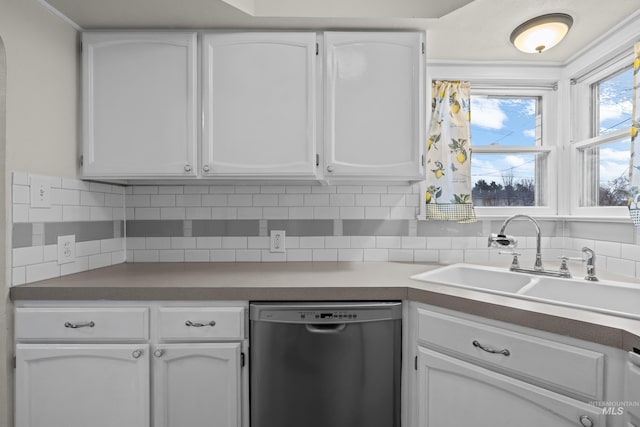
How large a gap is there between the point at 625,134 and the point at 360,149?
1.25 m

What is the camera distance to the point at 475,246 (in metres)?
2.04

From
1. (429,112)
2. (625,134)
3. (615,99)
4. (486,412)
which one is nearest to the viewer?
(486,412)

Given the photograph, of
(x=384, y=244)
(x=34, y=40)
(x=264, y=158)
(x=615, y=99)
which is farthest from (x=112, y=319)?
(x=615, y=99)

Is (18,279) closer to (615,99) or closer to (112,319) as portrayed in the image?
(112,319)

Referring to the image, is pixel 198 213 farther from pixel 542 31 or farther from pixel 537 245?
pixel 542 31

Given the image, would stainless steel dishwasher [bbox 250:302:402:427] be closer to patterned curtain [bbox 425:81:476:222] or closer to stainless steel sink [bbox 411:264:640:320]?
stainless steel sink [bbox 411:264:640:320]

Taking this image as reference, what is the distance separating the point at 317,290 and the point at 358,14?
1.31m

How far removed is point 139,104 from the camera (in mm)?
1658

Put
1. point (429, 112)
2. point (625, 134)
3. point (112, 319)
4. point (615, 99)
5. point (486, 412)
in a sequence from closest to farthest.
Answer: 1. point (486, 412)
2. point (112, 319)
3. point (625, 134)
4. point (615, 99)
5. point (429, 112)

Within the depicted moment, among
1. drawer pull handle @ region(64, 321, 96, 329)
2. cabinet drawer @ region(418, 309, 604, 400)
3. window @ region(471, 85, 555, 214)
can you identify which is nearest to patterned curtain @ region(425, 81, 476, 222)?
window @ region(471, 85, 555, 214)

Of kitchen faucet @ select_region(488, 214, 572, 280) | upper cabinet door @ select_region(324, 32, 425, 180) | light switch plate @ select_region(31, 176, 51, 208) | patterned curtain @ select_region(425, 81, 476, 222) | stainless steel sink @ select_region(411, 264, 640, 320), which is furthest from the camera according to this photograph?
patterned curtain @ select_region(425, 81, 476, 222)

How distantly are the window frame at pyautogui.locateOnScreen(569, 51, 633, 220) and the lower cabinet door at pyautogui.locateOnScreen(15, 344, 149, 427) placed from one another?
7.63ft

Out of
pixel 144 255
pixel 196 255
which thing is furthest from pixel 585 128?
pixel 144 255

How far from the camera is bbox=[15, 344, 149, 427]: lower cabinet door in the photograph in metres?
1.35
